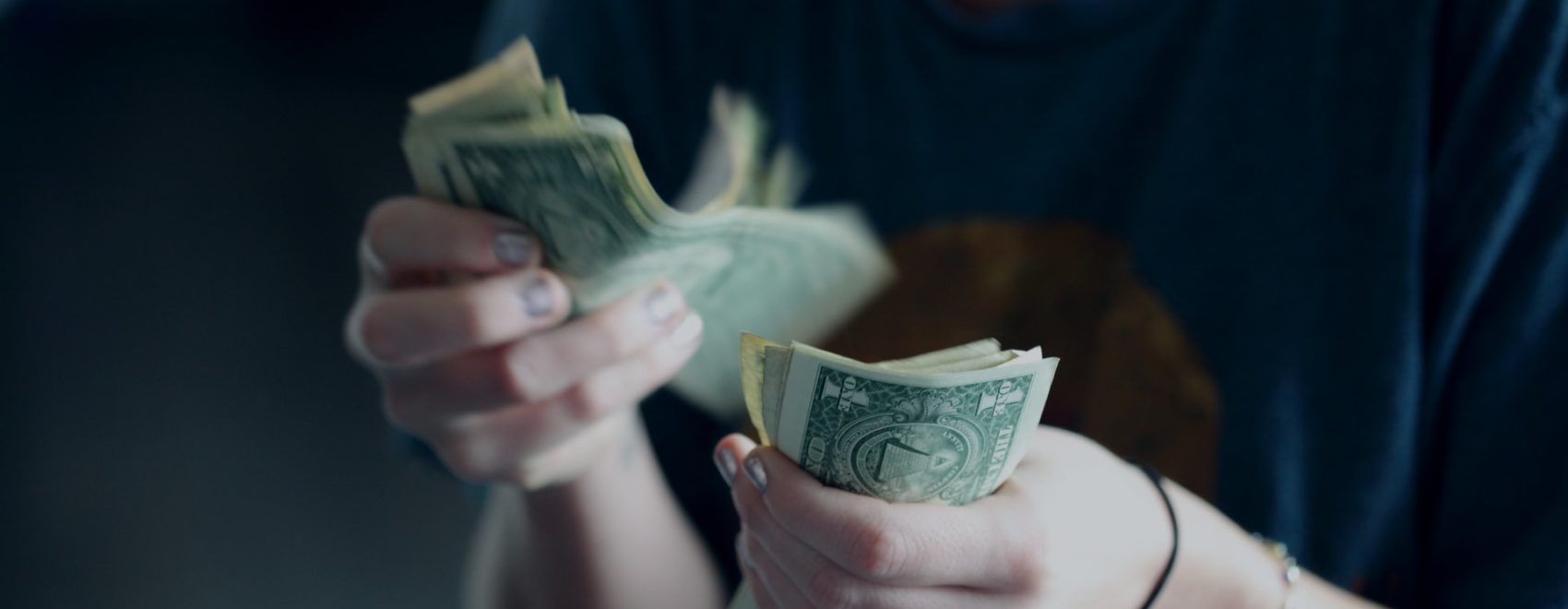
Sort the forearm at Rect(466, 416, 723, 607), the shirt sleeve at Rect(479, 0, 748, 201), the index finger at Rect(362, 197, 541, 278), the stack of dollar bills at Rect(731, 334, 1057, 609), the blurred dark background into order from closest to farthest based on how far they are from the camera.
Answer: the stack of dollar bills at Rect(731, 334, 1057, 609) < the index finger at Rect(362, 197, 541, 278) < the forearm at Rect(466, 416, 723, 607) < the shirt sleeve at Rect(479, 0, 748, 201) < the blurred dark background

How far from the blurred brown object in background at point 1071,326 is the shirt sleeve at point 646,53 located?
18 centimetres

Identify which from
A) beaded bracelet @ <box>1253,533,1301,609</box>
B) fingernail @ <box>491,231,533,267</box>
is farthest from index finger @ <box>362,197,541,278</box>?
beaded bracelet @ <box>1253,533,1301,609</box>

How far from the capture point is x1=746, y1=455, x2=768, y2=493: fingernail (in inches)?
14.8

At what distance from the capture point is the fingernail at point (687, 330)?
0.50 metres

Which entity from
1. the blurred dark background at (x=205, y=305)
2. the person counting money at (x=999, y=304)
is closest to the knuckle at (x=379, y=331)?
the person counting money at (x=999, y=304)

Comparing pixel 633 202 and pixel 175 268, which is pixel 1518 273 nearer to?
pixel 633 202

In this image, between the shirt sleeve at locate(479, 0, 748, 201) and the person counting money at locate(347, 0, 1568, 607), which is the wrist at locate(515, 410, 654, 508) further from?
the shirt sleeve at locate(479, 0, 748, 201)

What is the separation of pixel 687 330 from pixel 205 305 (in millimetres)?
1919

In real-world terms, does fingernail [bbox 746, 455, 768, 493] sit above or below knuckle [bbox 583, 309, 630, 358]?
below

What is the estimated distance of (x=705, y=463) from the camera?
76cm

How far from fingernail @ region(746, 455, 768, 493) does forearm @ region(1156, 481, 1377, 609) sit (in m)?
0.18

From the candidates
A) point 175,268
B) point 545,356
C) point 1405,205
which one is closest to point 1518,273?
point 1405,205

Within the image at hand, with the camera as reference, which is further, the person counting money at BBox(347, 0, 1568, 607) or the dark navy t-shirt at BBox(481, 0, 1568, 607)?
the dark navy t-shirt at BBox(481, 0, 1568, 607)

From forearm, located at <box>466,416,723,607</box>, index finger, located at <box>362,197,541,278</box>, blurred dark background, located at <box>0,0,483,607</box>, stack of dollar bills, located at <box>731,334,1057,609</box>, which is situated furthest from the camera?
blurred dark background, located at <box>0,0,483,607</box>
